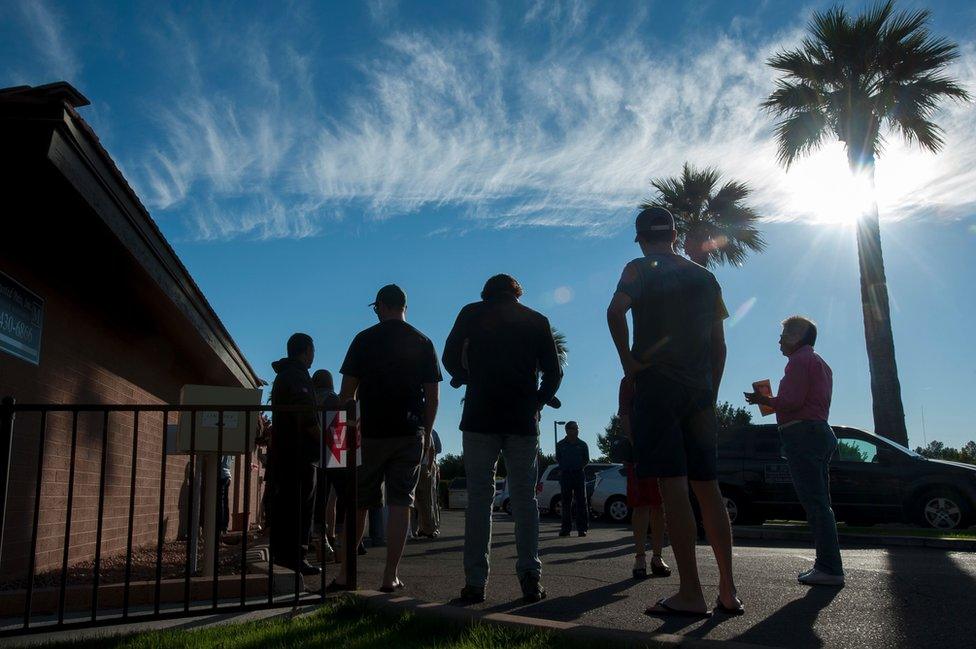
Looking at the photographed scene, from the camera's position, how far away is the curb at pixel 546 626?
3100mm

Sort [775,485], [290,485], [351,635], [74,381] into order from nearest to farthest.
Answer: [351,635], [290,485], [74,381], [775,485]

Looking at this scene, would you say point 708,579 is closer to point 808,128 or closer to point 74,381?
point 74,381

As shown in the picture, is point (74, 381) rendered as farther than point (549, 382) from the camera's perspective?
Yes

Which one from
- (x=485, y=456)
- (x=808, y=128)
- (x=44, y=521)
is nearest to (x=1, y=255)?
(x=44, y=521)

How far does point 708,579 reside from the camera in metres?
5.54

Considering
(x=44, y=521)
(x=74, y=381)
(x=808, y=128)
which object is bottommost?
(x=44, y=521)

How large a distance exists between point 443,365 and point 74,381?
144 inches

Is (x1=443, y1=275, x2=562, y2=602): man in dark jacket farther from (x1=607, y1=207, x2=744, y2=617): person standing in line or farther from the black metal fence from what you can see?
(x1=607, y1=207, x2=744, y2=617): person standing in line

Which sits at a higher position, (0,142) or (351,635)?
(0,142)

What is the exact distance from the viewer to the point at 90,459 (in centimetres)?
741

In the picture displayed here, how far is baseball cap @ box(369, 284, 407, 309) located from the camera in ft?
18.2

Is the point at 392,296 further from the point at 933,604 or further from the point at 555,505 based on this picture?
the point at 555,505

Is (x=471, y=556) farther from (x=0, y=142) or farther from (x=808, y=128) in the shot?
(x=808, y=128)

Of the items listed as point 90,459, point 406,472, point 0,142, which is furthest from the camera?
point 90,459
